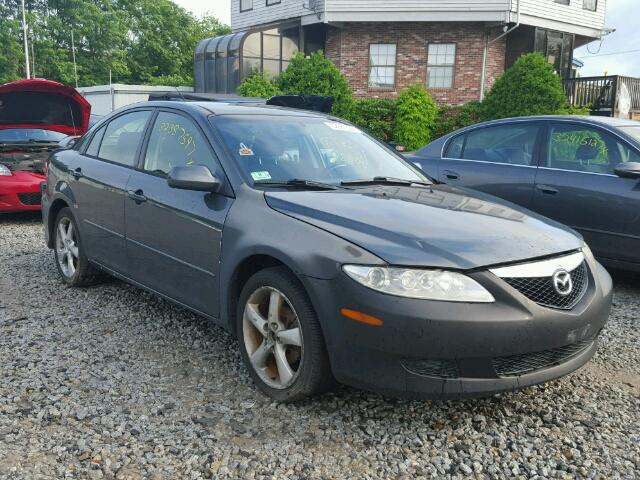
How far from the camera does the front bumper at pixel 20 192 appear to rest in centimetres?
791

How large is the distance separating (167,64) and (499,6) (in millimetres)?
36449

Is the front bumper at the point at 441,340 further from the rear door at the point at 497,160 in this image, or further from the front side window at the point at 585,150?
the rear door at the point at 497,160

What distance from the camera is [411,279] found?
267 cm

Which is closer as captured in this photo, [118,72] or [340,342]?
[340,342]

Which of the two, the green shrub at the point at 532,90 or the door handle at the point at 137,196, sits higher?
the green shrub at the point at 532,90

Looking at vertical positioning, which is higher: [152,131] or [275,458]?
[152,131]

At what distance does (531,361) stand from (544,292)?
318 millimetres

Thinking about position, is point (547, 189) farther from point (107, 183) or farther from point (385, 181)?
point (107, 183)

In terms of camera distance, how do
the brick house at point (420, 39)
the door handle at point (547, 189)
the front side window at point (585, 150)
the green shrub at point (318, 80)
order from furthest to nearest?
the brick house at point (420, 39) < the green shrub at point (318, 80) < the door handle at point (547, 189) < the front side window at point (585, 150)

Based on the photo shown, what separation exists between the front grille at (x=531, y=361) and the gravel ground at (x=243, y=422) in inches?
12.9

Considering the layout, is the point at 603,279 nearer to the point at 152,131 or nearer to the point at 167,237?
the point at 167,237

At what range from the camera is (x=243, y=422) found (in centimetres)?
299

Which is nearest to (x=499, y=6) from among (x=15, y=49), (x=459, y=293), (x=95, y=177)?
(x=95, y=177)

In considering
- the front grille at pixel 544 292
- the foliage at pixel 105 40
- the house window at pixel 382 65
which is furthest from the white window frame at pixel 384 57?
the foliage at pixel 105 40
